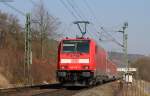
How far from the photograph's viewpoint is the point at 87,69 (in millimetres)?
34750

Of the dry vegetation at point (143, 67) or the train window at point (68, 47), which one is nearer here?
the train window at point (68, 47)

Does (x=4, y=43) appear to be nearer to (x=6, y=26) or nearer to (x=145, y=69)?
(x=6, y=26)

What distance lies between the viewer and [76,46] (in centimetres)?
3528

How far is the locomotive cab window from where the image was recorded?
35.3m

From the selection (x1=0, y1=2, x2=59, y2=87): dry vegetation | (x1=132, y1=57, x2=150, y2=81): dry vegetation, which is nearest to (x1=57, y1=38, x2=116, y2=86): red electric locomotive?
(x1=0, y1=2, x2=59, y2=87): dry vegetation

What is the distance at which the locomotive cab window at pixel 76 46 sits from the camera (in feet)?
116

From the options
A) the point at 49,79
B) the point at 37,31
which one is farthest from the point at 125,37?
the point at 37,31

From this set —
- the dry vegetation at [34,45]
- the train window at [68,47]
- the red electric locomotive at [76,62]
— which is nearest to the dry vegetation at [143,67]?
the dry vegetation at [34,45]

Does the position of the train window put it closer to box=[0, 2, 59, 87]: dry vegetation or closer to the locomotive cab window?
the locomotive cab window

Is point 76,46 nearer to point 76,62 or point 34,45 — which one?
point 76,62

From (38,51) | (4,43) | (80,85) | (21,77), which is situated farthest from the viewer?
(38,51)

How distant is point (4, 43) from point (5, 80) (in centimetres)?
2026

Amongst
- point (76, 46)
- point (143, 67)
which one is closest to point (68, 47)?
point (76, 46)

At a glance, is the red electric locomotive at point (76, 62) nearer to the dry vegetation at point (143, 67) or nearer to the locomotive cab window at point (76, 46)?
the locomotive cab window at point (76, 46)
